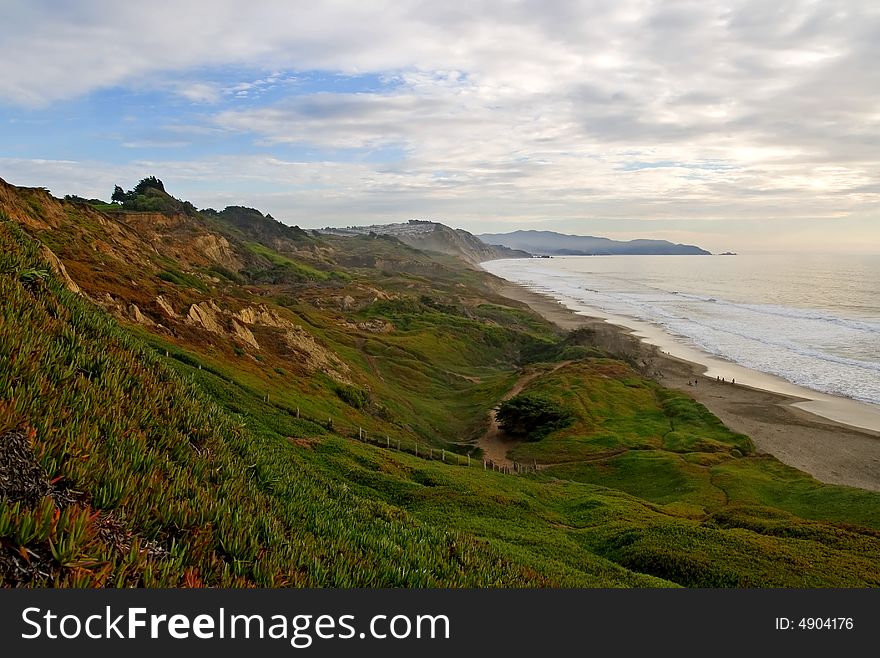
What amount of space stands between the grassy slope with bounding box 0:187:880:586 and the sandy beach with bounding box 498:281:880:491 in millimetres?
4066

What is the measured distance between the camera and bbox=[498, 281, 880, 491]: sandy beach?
43.0 m

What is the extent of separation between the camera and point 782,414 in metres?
55.6

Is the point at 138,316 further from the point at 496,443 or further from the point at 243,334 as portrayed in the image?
the point at 496,443

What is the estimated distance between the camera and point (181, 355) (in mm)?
29453

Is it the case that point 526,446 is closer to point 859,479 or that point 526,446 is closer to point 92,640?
point 859,479

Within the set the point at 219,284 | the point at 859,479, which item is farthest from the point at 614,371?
the point at 219,284

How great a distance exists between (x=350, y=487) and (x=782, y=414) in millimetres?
53743

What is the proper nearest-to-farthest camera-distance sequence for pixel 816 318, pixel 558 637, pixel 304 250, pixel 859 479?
1. pixel 558 637
2. pixel 859 479
3. pixel 816 318
4. pixel 304 250

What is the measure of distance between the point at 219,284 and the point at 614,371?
52.0 meters

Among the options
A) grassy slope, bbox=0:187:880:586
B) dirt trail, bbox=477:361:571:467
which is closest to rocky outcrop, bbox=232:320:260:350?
grassy slope, bbox=0:187:880:586

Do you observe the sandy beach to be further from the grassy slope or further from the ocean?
the ocean

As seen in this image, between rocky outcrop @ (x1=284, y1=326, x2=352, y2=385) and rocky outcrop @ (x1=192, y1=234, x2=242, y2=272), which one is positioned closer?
rocky outcrop @ (x1=284, y1=326, x2=352, y2=385)

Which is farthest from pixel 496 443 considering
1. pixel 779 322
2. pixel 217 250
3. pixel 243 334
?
pixel 779 322

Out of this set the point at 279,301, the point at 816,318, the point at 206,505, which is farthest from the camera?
the point at 816,318
